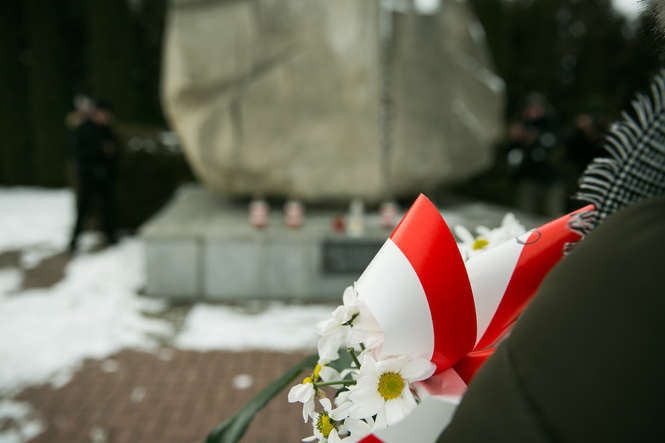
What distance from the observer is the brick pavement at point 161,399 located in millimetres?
2244

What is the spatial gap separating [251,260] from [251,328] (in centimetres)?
66

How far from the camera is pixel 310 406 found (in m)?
0.64

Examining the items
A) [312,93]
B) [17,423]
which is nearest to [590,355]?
[17,423]

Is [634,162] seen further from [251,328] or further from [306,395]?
[251,328]

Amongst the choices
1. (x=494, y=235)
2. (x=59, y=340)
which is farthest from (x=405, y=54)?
(x=494, y=235)

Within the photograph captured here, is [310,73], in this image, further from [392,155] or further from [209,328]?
[209,328]

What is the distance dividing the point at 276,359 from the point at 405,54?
2618 millimetres

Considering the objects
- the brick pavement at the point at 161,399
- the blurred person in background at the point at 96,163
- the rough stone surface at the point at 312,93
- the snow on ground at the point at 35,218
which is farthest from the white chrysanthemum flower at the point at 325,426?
the snow on ground at the point at 35,218

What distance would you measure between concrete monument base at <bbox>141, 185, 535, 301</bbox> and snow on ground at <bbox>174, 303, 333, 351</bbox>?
17 cm

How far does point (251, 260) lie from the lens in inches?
154

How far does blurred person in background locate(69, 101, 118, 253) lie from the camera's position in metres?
5.18

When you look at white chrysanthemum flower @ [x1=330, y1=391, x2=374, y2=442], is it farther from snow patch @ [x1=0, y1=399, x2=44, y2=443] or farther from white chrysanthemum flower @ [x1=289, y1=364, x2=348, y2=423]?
snow patch @ [x1=0, y1=399, x2=44, y2=443]

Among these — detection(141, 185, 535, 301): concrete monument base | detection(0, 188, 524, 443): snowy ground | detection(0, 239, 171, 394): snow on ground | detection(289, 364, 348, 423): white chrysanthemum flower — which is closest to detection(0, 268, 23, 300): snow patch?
detection(0, 188, 524, 443): snowy ground

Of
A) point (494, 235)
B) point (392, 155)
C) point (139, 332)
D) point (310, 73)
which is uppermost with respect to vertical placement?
point (310, 73)
